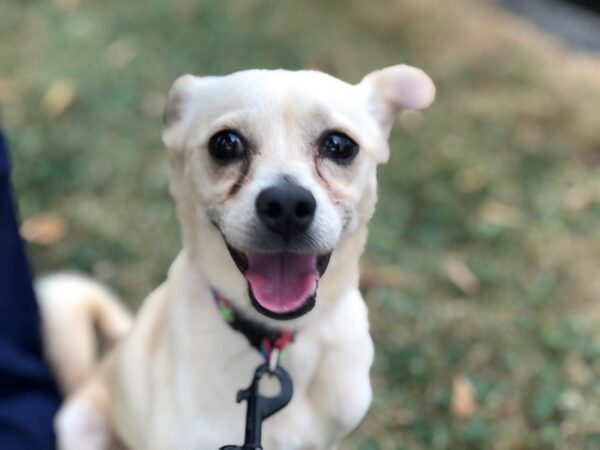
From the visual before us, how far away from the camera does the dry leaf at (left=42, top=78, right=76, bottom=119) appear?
3.60m

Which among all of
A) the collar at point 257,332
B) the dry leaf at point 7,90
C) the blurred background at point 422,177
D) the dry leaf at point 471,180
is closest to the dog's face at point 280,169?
the collar at point 257,332

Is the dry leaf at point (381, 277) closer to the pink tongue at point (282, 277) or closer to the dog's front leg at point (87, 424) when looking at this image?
the dog's front leg at point (87, 424)

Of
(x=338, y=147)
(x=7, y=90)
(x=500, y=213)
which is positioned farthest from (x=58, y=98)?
(x=338, y=147)

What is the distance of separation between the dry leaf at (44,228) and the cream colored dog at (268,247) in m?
1.30

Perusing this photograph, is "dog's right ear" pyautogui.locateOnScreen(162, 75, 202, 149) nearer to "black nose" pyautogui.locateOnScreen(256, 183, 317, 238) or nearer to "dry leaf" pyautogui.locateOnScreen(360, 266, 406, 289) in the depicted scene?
"black nose" pyautogui.locateOnScreen(256, 183, 317, 238)

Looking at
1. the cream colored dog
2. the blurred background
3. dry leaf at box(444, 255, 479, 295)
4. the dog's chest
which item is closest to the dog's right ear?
the cream colored dog

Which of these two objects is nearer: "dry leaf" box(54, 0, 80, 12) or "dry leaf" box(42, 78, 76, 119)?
"dry leaf" box(42, 78, 76, 119)

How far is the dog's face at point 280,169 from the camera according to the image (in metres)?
1.42

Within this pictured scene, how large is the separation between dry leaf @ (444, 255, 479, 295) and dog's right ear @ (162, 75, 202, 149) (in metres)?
1.59

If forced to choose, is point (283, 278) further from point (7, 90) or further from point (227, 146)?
point (7, 90)

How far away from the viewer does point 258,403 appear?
1.48 metres

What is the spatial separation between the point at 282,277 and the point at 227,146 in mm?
310

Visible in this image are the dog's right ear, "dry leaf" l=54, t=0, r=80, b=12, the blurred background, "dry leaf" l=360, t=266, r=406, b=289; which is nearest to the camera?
the dog's right ear

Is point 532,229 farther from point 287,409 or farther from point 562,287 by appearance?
point 287,409
